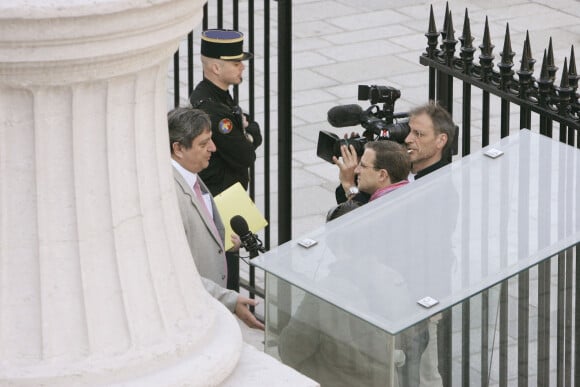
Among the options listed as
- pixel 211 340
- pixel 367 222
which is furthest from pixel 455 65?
pixel 211 340

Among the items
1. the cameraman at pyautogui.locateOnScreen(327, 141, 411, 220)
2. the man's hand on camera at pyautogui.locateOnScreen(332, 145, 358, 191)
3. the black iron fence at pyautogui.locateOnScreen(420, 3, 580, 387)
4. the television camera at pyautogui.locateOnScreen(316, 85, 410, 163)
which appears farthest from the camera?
the television camera at pyautogui.locateOnScreen(316, 85, 410, 163)

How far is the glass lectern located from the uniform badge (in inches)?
89.4

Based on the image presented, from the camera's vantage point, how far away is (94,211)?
8.02 ft

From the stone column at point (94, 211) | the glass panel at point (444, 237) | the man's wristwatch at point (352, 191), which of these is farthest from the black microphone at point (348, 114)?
the stone column at point (94, 211)

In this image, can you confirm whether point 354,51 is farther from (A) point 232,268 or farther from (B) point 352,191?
(B) point 352,191

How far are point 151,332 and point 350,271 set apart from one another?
1.00 metres

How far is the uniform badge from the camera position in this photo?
6.27m

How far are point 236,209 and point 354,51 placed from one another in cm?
618

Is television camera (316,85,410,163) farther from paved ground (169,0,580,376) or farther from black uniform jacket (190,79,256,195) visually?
paved ground (169,0,580,376)

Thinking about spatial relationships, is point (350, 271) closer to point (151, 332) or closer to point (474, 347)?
point (474, 347)

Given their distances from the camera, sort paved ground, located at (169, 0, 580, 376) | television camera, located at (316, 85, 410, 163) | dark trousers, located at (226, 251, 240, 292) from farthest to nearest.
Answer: paved ground, located at (169, 0, 580, 376), dark trousers, located at (226, 251, 240, 292), television camera, located at (316, 85, 410, 163)

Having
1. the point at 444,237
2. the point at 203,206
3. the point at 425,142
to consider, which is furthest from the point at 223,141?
the point at 444,237

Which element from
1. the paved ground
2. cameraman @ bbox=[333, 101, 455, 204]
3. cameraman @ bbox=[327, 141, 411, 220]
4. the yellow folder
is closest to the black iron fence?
cameraman @ bbox=[333, 101, 455, 204]

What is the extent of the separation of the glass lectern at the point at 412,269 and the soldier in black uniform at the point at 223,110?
229cm
